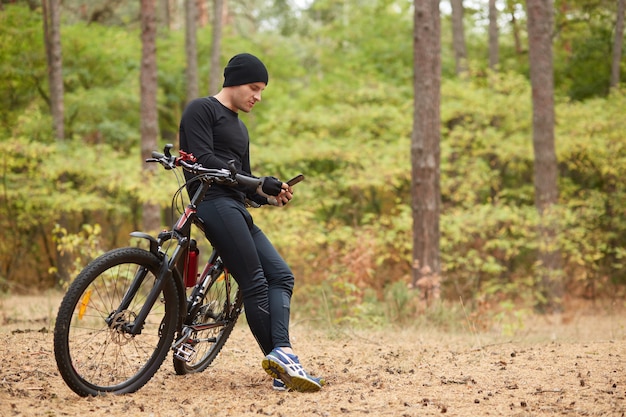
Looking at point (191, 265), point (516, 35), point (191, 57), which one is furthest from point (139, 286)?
point (516, 35)

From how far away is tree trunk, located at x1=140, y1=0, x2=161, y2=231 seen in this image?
47.7 feet

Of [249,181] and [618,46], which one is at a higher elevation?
[618,46]

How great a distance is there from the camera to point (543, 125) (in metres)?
14.5

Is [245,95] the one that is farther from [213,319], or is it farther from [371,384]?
[371,384]

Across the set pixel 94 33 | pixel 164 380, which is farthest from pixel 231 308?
pixel 94 33

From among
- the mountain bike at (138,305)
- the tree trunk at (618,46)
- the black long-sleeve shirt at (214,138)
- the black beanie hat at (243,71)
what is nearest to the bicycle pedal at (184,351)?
the mountain bike at (138,305)

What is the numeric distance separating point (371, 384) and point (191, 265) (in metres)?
1.34

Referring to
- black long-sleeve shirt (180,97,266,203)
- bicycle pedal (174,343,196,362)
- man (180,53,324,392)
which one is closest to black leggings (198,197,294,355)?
man (180,53,324,392)

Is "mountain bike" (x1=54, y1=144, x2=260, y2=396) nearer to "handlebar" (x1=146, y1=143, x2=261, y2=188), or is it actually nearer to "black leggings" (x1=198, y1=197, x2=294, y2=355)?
"handlebar" (x1=146, y1=143, x2=261, y2=188)

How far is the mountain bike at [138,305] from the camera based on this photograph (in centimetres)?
396

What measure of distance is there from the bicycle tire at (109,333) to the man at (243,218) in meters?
0.43

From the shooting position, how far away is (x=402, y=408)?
13.1 ft

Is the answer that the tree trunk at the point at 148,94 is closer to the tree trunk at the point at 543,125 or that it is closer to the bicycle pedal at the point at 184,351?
the tree trunk at the point at 543,125

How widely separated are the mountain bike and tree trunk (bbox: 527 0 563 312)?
35.8ft
